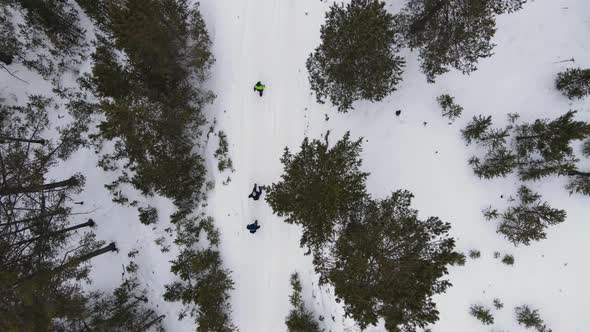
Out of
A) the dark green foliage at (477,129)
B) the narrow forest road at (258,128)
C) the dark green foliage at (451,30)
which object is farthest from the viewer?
the narrow forest road at (258,128)

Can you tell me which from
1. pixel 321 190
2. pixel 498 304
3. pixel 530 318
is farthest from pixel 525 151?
pixel 321 190

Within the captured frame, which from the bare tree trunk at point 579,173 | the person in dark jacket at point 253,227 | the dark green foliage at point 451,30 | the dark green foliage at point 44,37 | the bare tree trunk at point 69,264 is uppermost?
the dark green foliage at point 44,37

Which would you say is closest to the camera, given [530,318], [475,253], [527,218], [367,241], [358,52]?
[367,241]

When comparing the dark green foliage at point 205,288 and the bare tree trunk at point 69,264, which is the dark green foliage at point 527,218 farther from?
the bare tree trunk at point 69,264

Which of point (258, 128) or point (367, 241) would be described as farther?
point (258, 128)

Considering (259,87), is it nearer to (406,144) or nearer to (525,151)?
(406,144)

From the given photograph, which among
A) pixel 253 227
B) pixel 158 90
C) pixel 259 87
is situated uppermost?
pixel 259 87

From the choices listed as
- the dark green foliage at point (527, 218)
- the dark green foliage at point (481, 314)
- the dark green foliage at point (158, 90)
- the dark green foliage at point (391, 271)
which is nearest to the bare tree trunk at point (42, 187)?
the dark green foliage at point (158, 90)
